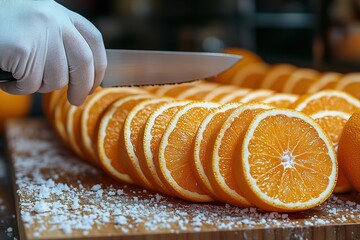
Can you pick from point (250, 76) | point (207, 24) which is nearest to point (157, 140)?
point (250, 76)

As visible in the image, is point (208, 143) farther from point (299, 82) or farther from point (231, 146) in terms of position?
point (299, 82)

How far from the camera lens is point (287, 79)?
294 cm

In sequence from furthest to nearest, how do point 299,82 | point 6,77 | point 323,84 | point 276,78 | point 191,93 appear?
1. point 276,78
2. point 299,82
3. point 323,84
4. point 191,93
5. point 6,77

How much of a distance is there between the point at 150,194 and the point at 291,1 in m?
4.08

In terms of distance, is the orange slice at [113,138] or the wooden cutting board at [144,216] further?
the orange slice at [113,138]

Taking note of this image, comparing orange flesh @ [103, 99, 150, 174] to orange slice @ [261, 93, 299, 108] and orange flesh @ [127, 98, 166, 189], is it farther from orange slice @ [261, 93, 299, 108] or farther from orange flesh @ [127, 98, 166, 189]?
orange slice @ [261, 93, 299, 108]

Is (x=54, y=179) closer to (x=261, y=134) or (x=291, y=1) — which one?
(x=261, y=134)

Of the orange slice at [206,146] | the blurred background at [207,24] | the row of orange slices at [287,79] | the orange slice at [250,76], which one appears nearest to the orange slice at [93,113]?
the orange slice at [206,146]

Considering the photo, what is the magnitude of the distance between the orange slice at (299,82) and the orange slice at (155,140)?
37.4 inches

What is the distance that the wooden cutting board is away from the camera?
1.49m

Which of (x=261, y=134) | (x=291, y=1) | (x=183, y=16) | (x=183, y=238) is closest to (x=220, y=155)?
(x=261, y=134)

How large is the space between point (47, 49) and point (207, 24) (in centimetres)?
487

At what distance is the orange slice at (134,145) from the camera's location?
187 cm

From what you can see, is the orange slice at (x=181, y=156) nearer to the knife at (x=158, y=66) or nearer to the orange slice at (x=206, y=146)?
the orange slice at (x=206, y=146)
